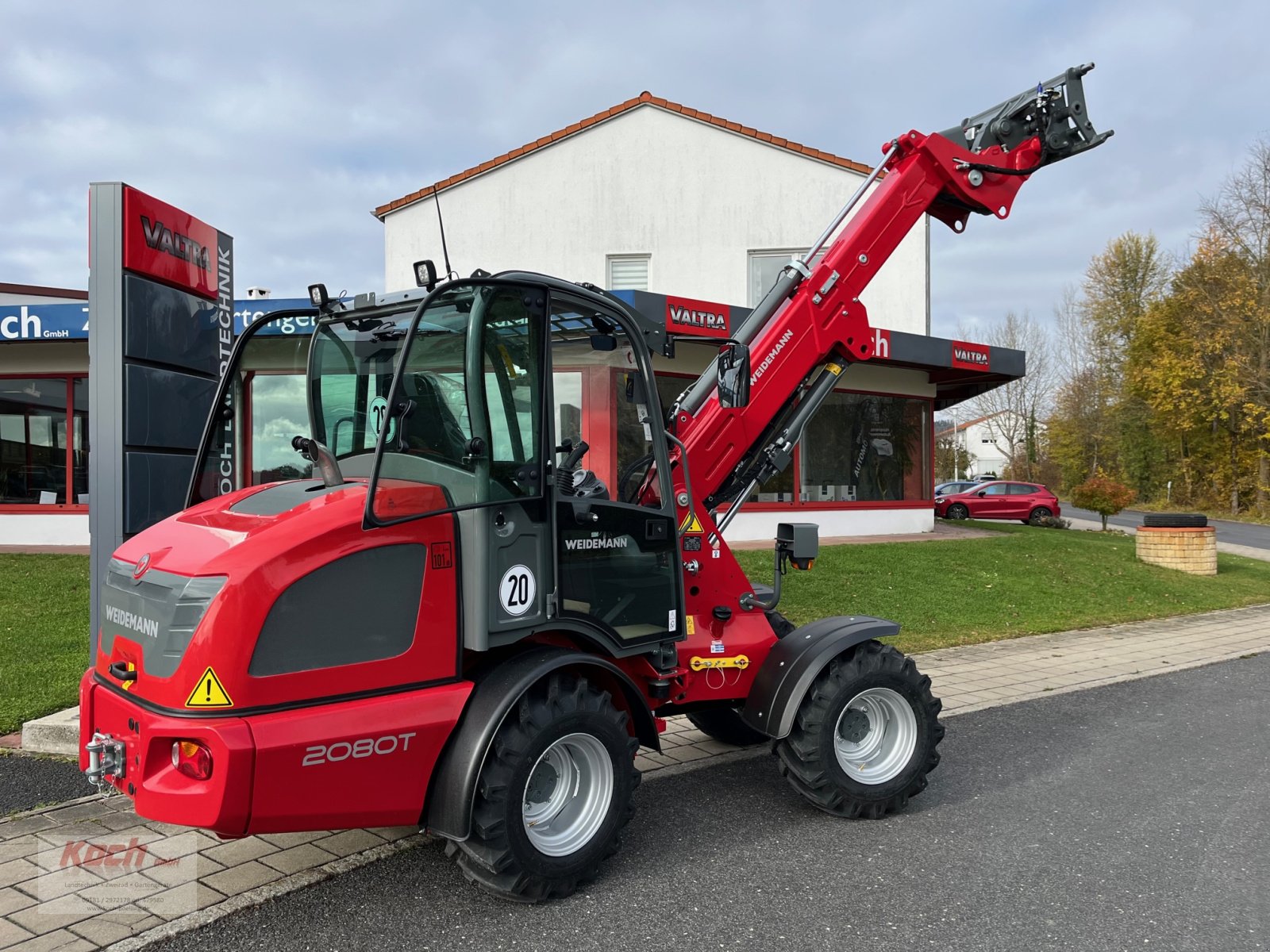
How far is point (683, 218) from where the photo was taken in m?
20.3

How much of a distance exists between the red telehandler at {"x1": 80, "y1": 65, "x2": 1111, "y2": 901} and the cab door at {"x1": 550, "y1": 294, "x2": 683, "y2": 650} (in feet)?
0.04

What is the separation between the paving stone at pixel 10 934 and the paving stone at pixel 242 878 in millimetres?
555

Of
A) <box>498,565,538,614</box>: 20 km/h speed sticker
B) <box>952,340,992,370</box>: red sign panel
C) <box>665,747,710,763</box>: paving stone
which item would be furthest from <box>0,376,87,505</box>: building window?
<box>952,340,992,370</box>: red sign panel

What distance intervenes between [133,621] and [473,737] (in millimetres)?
1324

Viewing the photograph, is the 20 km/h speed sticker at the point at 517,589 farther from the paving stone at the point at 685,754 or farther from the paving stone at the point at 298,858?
the paving stone at the point at 685,754

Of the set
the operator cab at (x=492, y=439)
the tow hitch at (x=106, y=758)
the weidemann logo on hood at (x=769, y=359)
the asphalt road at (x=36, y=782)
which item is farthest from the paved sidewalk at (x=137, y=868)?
the weidemann logo on hood at (x=769, y=359)

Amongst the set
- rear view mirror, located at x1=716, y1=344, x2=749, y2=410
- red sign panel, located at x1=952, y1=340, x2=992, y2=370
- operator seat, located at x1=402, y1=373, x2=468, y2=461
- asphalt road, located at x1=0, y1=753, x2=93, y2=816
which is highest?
red sign panel, located at x1=952, y1=340, x2=992, y2=370

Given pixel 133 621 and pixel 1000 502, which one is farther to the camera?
pixel 1000 502

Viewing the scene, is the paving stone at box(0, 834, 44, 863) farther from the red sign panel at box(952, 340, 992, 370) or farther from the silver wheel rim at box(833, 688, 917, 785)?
the red sign panel at box(952, 340, 992, 370)

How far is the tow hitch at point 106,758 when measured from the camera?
138 inches

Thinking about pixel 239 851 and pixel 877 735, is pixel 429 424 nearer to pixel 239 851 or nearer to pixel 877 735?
pixel 239 851

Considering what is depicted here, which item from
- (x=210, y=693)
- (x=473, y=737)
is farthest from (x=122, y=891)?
(x=473, y=737)

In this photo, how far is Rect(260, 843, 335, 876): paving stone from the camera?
→ 4.15 meters

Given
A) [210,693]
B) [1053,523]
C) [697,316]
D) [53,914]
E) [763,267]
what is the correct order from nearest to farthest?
[210,693] → [53,914] → [697,316] → [763,267] → [1053,523]
